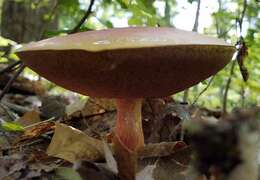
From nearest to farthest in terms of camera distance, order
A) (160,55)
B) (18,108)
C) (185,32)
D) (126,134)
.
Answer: (160,55), (185,32), (126,134), (18,108)

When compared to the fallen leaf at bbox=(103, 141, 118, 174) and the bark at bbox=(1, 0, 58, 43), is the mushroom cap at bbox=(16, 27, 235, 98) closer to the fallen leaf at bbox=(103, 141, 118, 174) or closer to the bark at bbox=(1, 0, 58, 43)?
the fallen leaf at bbox=(103, 141, 118, 174)

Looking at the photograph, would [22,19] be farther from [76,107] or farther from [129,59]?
[129,59]

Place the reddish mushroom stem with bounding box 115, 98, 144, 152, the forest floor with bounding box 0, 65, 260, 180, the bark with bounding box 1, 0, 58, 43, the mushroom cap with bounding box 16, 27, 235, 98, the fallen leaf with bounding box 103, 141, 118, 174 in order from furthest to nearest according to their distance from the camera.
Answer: the bark with bounding box 1, 0, 58, 43, the reddish mushroom stem with bounding box 115, 98, 144, 152, the fallen leaf with bounding box 103, 141, 118, 174, the mushroom cap with bounding box 16, 27, 235, 98, the forest floor with bounding box 0, 65, 260, 180

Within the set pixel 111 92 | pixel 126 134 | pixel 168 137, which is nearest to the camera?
pixel 111 92

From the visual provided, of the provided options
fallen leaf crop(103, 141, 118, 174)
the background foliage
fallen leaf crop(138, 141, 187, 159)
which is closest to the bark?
the background foliage

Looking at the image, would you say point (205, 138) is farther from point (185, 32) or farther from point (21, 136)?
point (21, 136)

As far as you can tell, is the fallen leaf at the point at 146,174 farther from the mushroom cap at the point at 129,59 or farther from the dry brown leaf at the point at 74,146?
the mushroom cap at the point at 129,59

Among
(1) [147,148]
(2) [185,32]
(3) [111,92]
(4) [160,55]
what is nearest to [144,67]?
(4) [160,55]
